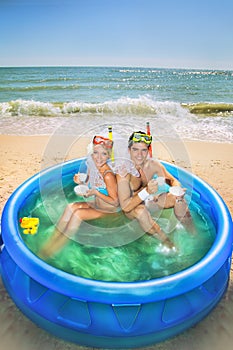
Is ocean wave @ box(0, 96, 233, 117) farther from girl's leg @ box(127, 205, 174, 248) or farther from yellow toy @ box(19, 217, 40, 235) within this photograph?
girl's leg @ box(127, 205, 174, 248)

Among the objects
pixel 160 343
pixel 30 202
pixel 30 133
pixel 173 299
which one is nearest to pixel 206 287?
pixel 173 299

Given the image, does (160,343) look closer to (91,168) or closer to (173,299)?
(173,299)

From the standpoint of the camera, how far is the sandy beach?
223 centimetres

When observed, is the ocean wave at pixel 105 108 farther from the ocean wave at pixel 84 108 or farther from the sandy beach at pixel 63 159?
the sandy beach at pixel 63 159

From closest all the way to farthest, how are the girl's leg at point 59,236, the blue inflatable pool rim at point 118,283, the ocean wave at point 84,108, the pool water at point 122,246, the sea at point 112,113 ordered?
the blue inflatable pool rim at point 118,283 → the pool water at point 122,246 → the girl's leg at point 59,236 → the sea at point 112,113 → the ocean wave at point 84,108

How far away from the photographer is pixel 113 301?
2.03 meters

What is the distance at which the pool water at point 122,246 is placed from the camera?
274cm

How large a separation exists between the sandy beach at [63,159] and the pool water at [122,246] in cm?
50

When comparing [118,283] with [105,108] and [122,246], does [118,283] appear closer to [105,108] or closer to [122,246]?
[122,246]

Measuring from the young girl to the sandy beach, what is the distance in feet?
2.21

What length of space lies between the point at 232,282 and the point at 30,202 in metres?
2.41

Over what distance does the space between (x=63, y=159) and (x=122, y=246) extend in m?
3.03

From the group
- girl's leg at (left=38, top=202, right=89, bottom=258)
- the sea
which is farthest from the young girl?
the sea

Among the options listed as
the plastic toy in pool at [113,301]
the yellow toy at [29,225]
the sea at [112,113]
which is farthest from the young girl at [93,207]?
the sea at [112,113]
